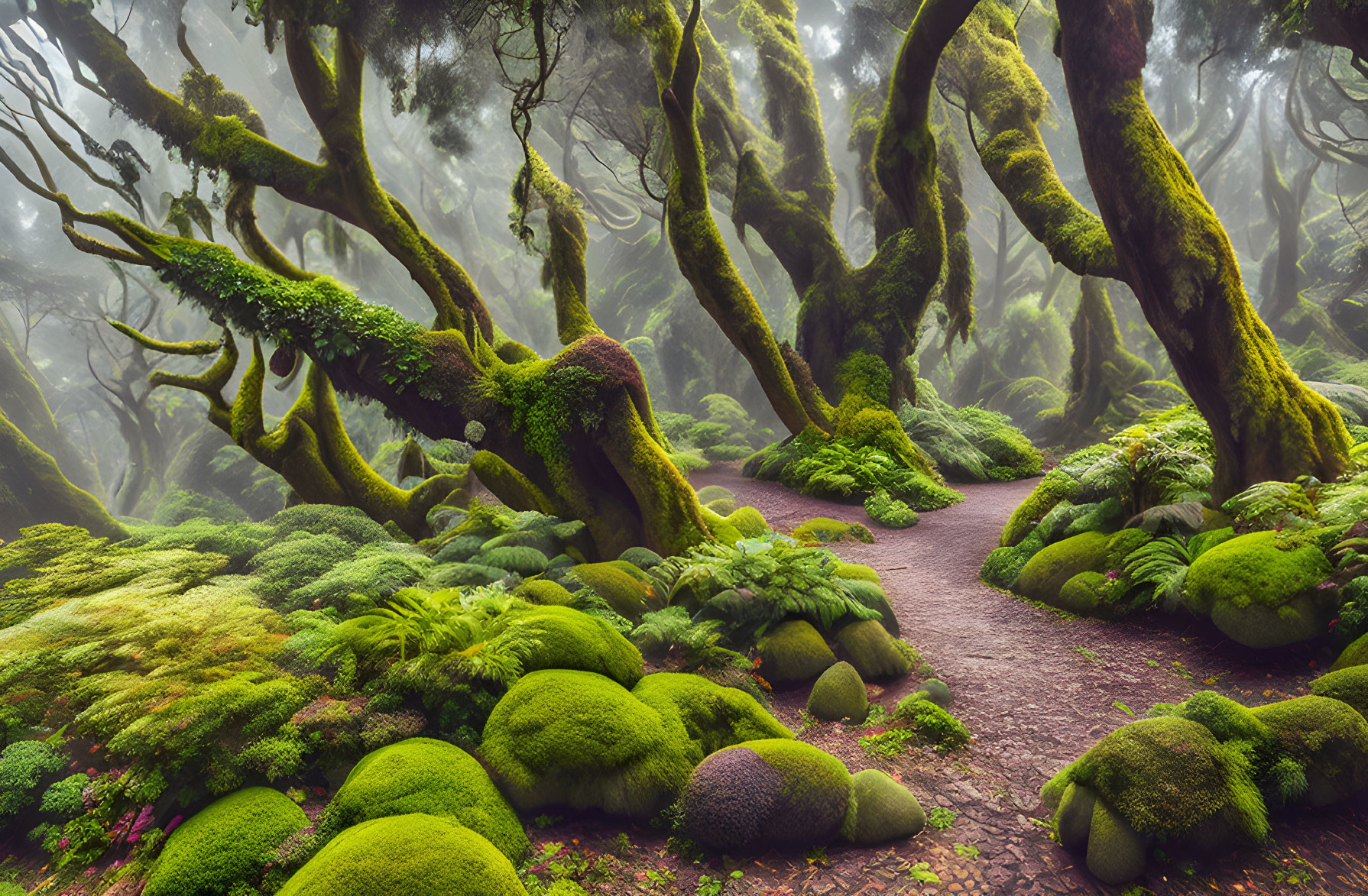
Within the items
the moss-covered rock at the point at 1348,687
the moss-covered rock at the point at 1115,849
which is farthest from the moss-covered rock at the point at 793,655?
the moss-covered rock at the point at 1348,687

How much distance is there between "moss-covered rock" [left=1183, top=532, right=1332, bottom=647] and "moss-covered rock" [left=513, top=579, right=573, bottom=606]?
18.9ft

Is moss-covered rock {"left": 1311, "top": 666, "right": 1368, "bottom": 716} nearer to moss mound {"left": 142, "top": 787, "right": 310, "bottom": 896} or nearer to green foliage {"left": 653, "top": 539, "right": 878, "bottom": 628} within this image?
green foliage {"left": 653, "top": 539, "right": 878, "bottom": 628}

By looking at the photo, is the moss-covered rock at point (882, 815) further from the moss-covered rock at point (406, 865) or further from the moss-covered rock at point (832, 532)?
the moss-covered rock at point (832, 532)

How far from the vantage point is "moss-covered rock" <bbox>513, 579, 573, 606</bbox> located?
5.65 m

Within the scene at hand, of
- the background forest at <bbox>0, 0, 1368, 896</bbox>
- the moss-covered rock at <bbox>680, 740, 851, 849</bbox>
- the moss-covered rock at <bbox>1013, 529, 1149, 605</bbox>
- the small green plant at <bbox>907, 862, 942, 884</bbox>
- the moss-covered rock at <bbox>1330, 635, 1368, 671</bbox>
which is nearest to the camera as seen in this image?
the small green plant at <bbox>907, 862, 942, 884</bbox>

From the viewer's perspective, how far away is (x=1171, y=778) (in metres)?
3.22

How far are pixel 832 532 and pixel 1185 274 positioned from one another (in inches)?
225

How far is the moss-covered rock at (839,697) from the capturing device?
16.2ft

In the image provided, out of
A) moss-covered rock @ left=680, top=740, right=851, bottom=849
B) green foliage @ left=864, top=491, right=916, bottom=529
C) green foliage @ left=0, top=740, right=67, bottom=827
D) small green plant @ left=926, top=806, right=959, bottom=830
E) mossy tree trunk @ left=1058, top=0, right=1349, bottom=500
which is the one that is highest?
mossy tree trunk @ left=1058, top=0, right=1349, bottom=500

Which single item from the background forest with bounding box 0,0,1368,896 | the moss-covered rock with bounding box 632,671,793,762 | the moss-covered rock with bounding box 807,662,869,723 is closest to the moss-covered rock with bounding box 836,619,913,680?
the background forest with bounding box 0,0,1368,896

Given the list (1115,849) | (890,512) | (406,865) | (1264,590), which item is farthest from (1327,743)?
(890,512)

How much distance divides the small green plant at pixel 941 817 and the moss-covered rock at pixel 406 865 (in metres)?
2.49

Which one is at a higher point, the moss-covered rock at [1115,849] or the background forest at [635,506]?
the background forest at [635,506]

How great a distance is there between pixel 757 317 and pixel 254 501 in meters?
24.5
